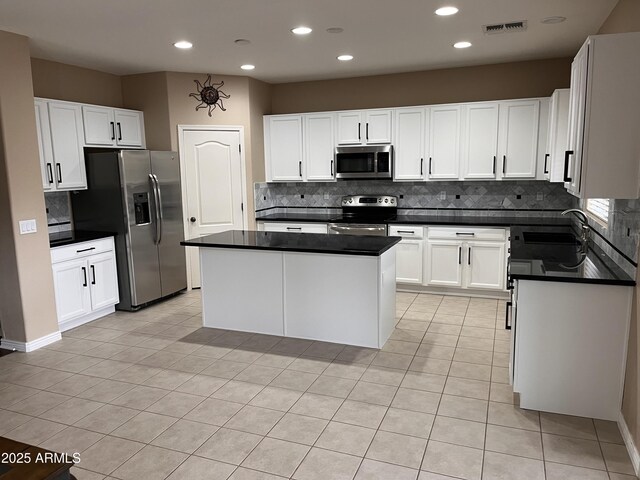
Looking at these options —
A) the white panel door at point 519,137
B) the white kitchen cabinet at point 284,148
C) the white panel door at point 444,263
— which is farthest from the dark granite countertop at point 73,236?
the white panel door at point 519,137

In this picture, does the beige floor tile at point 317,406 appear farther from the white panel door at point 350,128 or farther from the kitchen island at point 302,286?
the white panel door at point 350,128

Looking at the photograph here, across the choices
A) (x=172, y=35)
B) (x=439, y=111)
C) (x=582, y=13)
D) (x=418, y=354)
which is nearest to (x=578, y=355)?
(x=418, y=354)

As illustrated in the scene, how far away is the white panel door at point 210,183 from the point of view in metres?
5.86

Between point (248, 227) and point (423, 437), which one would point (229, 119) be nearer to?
point (248, 227)

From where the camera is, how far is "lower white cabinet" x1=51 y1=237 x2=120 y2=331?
4484mm

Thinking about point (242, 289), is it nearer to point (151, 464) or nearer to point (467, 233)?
point (151, 464)

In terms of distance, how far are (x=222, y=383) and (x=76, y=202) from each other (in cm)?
307

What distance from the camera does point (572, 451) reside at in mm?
2543

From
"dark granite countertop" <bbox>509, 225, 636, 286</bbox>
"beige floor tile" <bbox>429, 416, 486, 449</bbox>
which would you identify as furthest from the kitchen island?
"beige floor tile" <bbox>429, 416, 486, 449</bbox>

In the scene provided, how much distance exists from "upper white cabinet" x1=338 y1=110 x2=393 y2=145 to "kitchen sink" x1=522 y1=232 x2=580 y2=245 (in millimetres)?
2174

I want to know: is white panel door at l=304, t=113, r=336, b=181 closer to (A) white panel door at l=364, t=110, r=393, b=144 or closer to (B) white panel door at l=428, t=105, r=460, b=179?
(A) white panel door at l=364, t=110, r=393, b=144

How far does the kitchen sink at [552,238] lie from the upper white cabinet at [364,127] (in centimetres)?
217

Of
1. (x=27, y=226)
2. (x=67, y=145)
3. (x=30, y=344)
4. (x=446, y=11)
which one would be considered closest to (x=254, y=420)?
(x=30, y=344)

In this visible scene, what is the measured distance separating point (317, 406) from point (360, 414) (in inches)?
11.5
